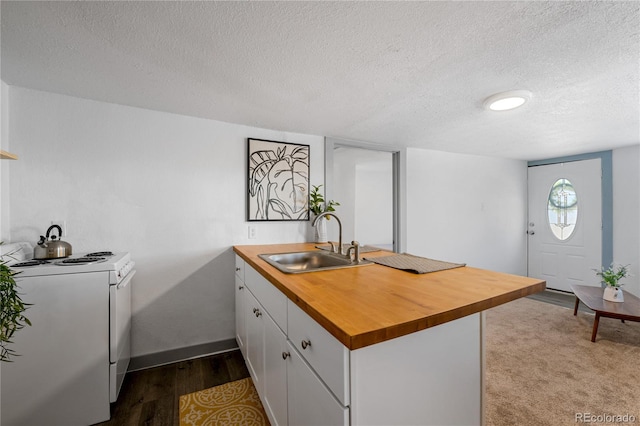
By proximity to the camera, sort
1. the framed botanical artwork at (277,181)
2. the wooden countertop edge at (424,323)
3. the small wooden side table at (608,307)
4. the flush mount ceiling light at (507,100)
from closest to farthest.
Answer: the wooden countertop edge at (424,323) → the flush mount ceiling light at (507,100) → the small wooden side table at (608,307) → the framed botanical artwork at (277,181)

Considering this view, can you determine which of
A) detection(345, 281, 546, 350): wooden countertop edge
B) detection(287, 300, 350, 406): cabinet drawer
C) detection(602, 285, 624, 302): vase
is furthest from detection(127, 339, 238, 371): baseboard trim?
detection(602, 285, 624, 302): vase

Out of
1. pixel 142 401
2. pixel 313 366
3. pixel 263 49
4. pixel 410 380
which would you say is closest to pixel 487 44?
pixel 263 49

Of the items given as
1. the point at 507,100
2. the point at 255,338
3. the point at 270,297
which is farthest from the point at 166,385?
the point at 507,100

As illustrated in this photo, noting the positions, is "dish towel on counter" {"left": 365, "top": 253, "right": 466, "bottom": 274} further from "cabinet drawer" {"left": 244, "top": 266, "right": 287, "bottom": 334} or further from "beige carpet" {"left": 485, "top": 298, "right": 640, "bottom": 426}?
"beige carpet" {"left": 485, "top": 298, "right": 640, "bottom": 426}

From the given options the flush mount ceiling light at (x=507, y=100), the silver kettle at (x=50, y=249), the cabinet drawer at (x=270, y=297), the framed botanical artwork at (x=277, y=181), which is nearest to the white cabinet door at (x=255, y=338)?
the cabinet drawer at (x=270, y=297)

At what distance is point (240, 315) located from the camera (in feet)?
7.33

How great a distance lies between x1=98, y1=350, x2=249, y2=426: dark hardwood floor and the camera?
1.65 metres

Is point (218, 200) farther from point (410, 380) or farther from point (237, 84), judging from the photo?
point (410, 380)

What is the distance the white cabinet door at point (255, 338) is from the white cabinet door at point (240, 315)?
0.29 feet

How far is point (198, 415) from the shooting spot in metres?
1.66

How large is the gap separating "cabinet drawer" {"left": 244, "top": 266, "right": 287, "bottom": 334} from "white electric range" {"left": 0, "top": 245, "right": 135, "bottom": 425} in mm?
814

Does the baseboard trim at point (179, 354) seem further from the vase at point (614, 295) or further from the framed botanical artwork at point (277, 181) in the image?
the vase at point (614, 295)

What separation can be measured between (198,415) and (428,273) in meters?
1.63

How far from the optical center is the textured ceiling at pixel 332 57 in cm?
117
